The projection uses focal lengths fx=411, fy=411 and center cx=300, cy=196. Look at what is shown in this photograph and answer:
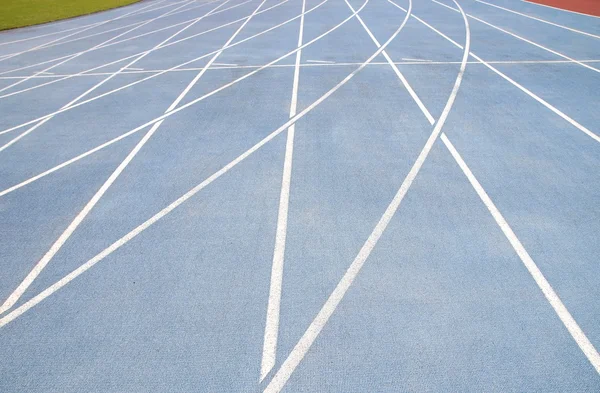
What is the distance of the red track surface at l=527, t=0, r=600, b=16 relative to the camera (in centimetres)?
1566

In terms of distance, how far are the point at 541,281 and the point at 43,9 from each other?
22601 mm

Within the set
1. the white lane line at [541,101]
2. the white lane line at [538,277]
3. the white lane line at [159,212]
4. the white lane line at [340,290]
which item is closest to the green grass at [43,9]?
the white lane line at [159,212]

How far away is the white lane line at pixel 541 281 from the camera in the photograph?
3.48 m

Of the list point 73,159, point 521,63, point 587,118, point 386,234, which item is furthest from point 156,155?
point 521,63

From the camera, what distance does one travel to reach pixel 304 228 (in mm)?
4883

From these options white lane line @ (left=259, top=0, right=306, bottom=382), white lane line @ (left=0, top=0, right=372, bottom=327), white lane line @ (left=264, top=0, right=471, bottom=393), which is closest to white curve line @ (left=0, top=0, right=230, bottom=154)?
white lane line @ (left=0, top=0, right=372, bottom=327)

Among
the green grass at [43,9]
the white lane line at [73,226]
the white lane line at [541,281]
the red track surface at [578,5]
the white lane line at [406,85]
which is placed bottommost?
the white lane line at [541,281]

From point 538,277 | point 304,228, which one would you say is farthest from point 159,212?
point 538,277

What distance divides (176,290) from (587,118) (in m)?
7.38

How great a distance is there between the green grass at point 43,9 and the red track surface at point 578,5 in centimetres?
1972

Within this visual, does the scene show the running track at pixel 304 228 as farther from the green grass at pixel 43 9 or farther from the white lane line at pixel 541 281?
the green grass at pixel 43 9

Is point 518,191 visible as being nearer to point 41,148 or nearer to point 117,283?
point 117,283

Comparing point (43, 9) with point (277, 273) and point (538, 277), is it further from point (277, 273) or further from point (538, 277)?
point (538, 277)

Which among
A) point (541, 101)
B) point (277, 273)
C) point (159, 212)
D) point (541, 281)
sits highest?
point (541, 101)
